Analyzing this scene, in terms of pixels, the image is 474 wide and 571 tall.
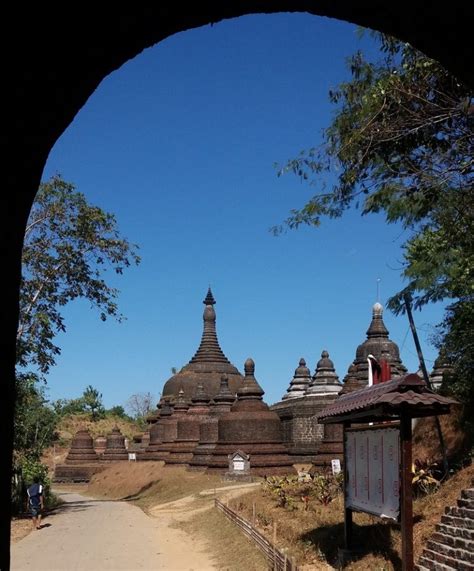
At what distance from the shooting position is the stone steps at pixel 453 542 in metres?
9.27

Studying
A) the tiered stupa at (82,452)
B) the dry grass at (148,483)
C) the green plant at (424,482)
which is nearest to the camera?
→ the green plant at (424,482)

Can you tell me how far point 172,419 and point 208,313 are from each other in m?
10.2

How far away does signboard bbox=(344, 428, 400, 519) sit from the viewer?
938 centimetres

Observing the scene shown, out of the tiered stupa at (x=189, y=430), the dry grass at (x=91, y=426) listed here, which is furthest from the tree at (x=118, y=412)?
the tiered stupa at (x=189, y=430)

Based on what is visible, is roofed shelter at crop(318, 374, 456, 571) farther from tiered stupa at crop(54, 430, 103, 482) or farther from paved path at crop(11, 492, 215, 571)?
tiered stupa at crop(54, 430, 103, 482)

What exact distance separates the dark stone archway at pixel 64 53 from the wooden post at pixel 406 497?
6.92 meters

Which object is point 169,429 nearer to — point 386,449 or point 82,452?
point 82,452

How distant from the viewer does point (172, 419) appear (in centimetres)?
3791

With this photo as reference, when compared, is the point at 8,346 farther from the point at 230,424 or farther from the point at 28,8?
the point at 230,424

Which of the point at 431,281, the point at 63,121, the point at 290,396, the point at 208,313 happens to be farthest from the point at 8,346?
the point at 208,313

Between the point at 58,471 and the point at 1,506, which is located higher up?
the point at 1,506

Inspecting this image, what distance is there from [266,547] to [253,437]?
1721 cm

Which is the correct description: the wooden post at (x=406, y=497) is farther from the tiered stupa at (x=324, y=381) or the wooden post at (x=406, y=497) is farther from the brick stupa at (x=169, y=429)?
the brick stupa at (x=169, y=429)

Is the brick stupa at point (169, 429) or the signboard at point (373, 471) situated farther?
the brick stupa at point (169, 429)
